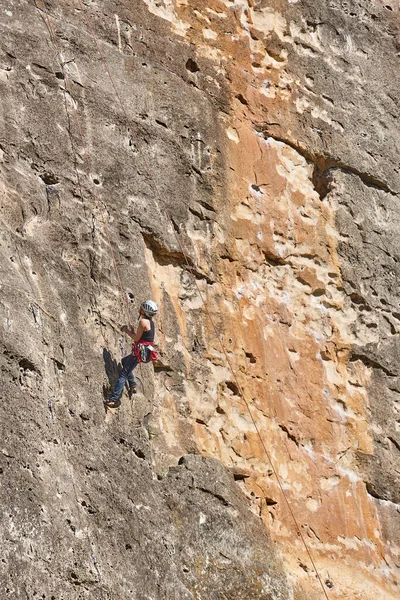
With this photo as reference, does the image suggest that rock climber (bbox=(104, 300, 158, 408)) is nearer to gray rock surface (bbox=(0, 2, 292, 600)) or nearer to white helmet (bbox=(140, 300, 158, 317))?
white helmet (bbox=(140, 300, 158, 317))

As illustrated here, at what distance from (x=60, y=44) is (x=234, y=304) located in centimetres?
318

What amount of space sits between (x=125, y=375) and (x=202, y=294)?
1838mm

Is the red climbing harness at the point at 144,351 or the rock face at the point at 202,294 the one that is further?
the red climbing harness at the point at 144,351

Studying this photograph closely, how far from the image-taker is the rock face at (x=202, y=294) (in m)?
8.59

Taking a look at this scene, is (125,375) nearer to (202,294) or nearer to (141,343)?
(141,343)

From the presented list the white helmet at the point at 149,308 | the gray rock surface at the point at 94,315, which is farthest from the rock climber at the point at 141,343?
the gray rock surface at the point at 94,315

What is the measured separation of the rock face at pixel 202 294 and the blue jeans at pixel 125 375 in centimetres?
13

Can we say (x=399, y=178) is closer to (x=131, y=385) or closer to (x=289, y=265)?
(x=289, y=265)

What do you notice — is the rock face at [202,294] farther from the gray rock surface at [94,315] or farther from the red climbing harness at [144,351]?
the red climbing harness at [144,351]

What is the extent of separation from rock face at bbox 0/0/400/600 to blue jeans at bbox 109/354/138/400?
5.2 inches

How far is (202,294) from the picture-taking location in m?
11.0

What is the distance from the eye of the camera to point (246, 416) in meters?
10.8

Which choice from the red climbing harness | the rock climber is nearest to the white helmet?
the rock climber

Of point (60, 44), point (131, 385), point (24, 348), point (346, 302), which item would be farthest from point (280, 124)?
point (24, 348)
